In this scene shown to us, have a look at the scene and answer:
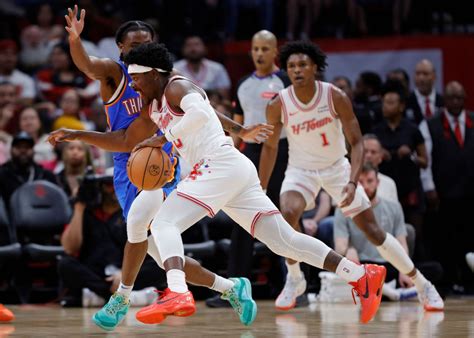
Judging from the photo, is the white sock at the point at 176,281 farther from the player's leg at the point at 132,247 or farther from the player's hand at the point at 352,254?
the player's hand at the point at 352,254

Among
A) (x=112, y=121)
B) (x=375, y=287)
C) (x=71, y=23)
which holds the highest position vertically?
(x=71, y=23)

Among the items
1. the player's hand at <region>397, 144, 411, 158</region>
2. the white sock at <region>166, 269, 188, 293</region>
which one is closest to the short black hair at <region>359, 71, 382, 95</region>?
the player's hand at <region>397, 144, 411, 158</region>

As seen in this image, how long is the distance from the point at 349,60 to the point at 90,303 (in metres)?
5.48

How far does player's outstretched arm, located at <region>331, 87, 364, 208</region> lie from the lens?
8303 millimetres

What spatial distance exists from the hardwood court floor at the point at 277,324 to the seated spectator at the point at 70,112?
378cm

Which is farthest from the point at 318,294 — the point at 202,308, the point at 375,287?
the point at 375,287

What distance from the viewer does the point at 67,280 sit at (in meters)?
10.7

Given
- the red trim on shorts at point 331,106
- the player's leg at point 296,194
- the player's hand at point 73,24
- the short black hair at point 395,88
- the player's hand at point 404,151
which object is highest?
the player's hand at point 73,24

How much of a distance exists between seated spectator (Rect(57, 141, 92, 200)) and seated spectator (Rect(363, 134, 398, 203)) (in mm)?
3095

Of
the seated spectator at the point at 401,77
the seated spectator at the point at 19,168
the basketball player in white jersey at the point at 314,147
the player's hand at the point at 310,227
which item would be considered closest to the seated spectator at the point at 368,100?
the seated spectator at the point at 401,77

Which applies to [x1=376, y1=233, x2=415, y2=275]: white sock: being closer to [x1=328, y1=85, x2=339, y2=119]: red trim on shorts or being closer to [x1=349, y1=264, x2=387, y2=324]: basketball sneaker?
[x1=328, y1=85, x2=339, y2=119]: red trim on shorts

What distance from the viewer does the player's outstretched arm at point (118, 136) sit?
23.9 ft

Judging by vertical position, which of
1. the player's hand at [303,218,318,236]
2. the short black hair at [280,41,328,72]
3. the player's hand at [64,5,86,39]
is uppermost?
the player's hand at [64,5,86,39]

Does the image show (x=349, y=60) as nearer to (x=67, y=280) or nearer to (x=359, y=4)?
(x=359, y=4)
